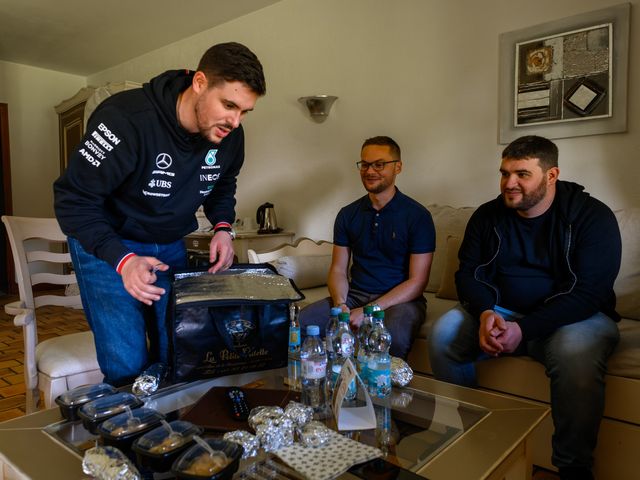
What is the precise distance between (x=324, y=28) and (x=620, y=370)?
2.55 meters

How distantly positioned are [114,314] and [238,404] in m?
0.50

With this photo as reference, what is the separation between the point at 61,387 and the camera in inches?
57.8

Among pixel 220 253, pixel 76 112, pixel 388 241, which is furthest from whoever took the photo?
pixel 76 112

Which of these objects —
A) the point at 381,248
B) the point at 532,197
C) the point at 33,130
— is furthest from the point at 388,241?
the point at 33,130

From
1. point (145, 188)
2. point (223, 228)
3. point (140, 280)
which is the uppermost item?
point (145, 188)

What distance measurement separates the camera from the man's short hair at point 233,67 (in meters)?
1.13

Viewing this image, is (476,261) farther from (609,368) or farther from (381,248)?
(609,368)

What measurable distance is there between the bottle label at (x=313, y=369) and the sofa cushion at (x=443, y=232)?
1.22 m

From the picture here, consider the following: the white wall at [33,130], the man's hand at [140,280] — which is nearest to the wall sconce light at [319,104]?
the man's hand at [140,280]

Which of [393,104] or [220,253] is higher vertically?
[393,104]

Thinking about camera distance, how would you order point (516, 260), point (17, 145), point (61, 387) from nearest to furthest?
point (61, 387) → point (516, 260) → point (17, 145)

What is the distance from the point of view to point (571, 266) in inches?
60.1

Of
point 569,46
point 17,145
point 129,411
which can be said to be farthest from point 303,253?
point 17,145

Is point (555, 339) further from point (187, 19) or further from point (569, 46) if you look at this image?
point (187, 19)
